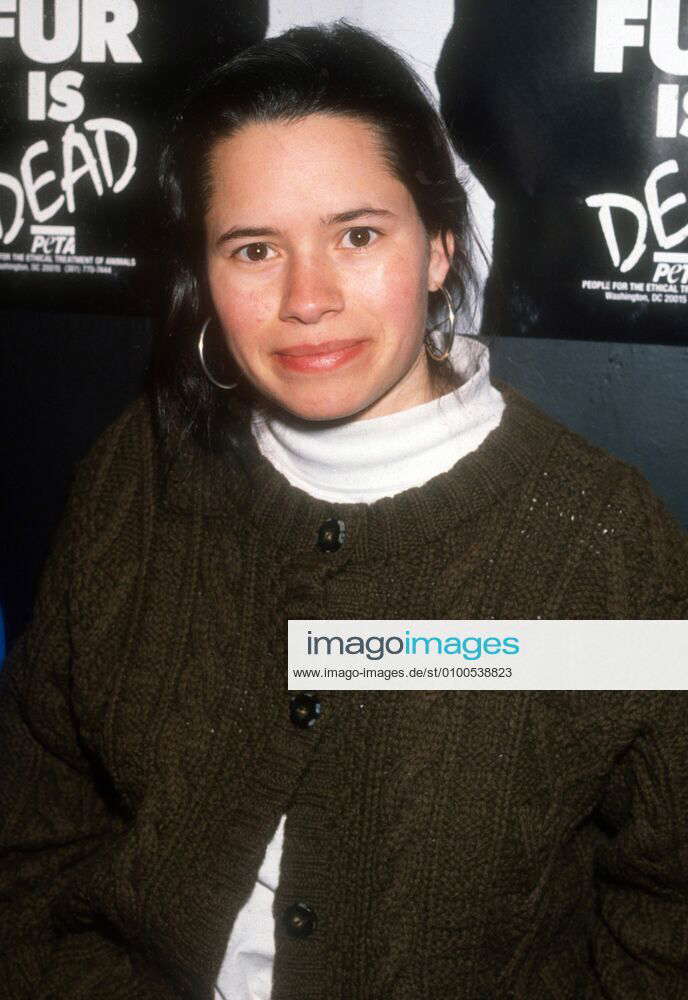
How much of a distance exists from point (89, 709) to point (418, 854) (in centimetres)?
36

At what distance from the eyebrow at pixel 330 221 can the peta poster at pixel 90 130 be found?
10.9 inches

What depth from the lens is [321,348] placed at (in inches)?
32.4

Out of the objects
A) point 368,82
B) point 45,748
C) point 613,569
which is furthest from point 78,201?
point 613,569

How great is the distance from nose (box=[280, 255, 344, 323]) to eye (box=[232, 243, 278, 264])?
0.12 ft

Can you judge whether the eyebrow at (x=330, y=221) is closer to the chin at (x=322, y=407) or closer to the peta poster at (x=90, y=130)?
the chin at (x=322, y=407)

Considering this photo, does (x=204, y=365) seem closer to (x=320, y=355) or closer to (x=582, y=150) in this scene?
(x=320, y=355)

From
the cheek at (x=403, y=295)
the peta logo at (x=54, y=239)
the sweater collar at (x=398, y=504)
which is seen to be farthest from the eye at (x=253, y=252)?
the peta logo at (x=54, y=239)

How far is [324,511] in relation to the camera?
0.91 meters

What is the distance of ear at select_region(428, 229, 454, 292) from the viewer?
35.3 inches

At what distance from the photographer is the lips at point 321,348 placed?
820mm

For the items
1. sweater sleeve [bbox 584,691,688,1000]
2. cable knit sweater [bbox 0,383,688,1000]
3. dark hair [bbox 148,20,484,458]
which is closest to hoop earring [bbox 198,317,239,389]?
dark hair [bbox 148,20,484,458]

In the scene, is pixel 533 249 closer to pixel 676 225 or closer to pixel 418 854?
pixel 676 225

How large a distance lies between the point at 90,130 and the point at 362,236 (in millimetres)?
429

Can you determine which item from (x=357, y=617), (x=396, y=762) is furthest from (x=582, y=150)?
(x=396, y=762)
